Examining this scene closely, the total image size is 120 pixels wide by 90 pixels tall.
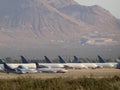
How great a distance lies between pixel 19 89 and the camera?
997 inches

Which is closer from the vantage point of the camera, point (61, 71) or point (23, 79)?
point (23, 79)

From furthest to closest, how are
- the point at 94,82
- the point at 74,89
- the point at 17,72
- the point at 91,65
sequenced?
the point at 91,65
the point at 17,72
the point at 94,82
the point at 74,89

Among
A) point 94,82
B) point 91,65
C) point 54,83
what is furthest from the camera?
point 91,65

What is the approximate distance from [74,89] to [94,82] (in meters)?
4.79

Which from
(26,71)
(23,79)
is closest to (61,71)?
(26,71)

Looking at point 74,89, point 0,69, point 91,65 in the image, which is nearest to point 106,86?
point 74,89

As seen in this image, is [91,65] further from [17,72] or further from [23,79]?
[23,79]

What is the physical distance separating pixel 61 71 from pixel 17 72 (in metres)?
8.54

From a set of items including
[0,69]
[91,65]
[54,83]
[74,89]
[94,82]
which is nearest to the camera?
[74,89]

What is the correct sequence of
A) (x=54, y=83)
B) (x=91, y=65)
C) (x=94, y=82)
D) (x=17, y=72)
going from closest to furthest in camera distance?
(x=54, y=83)
(x=94, y=82)
(x=17, y=72)
(x=91, y=65)

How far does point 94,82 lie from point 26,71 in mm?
45200

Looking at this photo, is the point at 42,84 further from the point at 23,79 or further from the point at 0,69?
the point at 0,69

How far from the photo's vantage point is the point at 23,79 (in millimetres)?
29766

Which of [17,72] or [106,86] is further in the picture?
[17,72]
